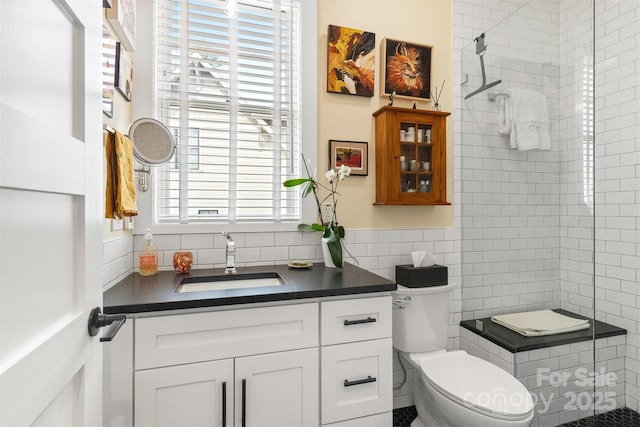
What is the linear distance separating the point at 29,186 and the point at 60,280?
24 centimetres

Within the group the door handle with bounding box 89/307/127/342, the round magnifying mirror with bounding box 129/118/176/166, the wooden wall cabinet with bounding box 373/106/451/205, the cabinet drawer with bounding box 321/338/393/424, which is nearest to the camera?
the door handle with bounding box 89/307/127/342

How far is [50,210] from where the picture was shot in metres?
0.62

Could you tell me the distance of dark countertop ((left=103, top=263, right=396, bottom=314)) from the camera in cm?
122

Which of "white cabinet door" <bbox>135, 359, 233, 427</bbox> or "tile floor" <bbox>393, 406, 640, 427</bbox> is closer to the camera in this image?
"white cabinet door" <bbox>135, 359, 233, 427</bbox>

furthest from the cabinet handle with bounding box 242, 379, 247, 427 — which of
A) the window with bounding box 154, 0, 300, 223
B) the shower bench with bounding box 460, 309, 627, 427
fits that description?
the shower bench with bounding box 460, 309, 627, 427

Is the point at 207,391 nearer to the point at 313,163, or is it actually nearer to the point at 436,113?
the point at 313,163

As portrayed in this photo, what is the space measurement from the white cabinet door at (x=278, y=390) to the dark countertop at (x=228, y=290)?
0.25 m

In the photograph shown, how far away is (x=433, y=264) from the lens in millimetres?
2057

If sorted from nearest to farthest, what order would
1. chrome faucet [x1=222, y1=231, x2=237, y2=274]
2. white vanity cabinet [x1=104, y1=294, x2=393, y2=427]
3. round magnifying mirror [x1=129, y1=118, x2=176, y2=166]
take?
white vanity cabinet [x1=104, y1=294, x2=393, y2=427], round magnifying mirror [x1=129, y1=118, x2=176, y2=166], chrome faucet [x1=222, y1=231, x2=237, y2=274]

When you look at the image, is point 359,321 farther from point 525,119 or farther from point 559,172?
point 525,119

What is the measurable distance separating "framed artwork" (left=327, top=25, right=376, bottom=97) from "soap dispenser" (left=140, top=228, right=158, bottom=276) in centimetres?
135

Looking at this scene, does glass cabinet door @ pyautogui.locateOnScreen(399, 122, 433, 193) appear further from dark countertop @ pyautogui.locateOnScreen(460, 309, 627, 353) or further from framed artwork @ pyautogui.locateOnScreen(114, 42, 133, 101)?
framed artwork @ pyautogui.locateOnScreen(114, 42, 133, 101)

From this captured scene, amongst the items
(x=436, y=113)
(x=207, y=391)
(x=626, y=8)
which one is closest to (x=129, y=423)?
(x=207, y=391)

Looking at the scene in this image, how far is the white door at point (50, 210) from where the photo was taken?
1.61ft
